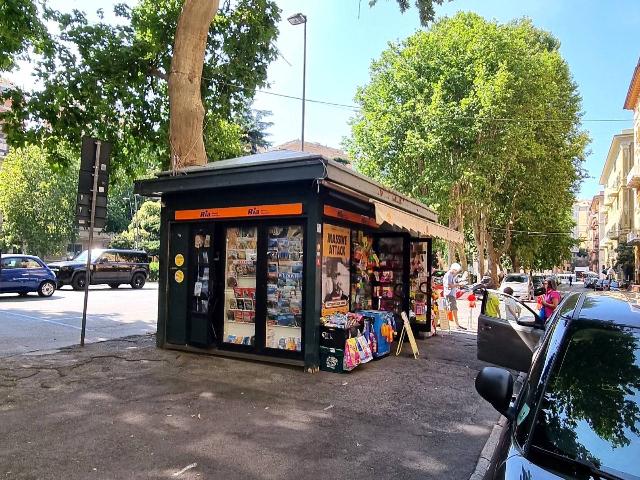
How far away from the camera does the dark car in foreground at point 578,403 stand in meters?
2.09

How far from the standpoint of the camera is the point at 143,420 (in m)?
5.00

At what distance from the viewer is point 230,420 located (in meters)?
5.05

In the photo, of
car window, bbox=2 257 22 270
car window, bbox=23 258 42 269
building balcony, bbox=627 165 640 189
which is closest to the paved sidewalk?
car window, bbox=2 257 22 270

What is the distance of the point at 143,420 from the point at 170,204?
15.3 feet

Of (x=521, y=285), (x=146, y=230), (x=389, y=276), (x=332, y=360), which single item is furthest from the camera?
(x=146, y=230)

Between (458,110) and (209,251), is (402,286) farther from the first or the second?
(458,110)

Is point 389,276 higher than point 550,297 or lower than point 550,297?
higher

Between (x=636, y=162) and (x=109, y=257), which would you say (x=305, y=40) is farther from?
(x=636, y=162)

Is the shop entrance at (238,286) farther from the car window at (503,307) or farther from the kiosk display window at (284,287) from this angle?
the car window at (503,307)

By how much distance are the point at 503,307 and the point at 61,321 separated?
10.2 m

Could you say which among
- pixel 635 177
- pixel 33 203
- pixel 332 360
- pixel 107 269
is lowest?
pixel 332 360

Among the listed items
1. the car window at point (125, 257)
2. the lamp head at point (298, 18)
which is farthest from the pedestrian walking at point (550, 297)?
the car window at point (125, 257)

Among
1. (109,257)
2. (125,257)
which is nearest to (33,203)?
(125,257)

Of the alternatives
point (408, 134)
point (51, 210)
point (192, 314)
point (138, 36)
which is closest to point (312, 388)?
point (192, 314)
